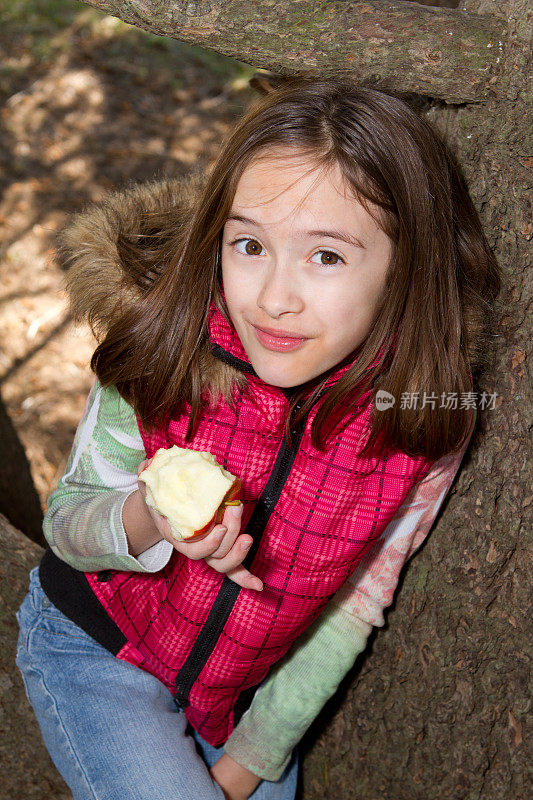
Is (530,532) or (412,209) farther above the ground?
(412,209)

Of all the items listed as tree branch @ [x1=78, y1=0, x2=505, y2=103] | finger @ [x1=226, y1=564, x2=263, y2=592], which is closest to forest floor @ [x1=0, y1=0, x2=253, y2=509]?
finger @ [x1=226, y1=564, x2=263, y2=592]

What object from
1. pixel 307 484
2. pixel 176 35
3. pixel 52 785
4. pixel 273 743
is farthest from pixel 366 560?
pixel 176 35

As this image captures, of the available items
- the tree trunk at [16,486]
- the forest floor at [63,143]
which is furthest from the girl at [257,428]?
the forest floor at [63,143]

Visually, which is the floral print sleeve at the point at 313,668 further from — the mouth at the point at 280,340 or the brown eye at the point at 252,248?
the brown eye at the point at 252,248

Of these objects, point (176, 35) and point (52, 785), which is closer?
point (176, 35)

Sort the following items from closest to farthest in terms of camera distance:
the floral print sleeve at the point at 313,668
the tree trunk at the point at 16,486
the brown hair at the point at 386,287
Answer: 1. the brown hair at the point at 386,287
2. the floral print sleeve at the point at 313,668
3. the tree trunk at the point at 16,486

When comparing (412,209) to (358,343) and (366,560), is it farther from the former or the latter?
(366,560)

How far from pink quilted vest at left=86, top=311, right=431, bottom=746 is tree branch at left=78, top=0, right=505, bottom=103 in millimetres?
640

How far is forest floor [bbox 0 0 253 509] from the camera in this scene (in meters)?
4.51

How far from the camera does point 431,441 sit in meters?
1.88

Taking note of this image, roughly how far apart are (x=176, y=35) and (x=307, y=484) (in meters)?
1.13

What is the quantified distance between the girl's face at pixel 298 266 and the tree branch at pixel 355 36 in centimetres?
29

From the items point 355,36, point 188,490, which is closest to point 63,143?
point 355,36

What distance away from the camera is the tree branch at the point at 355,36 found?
1709 mm
